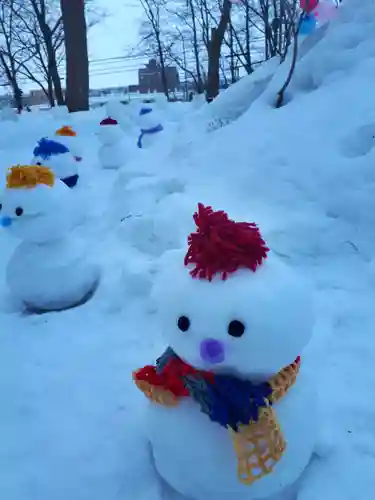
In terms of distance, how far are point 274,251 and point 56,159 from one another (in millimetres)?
3207

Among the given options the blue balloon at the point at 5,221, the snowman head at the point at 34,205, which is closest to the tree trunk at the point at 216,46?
the snowman head at the point at 34,205

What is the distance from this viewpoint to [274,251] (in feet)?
9.38

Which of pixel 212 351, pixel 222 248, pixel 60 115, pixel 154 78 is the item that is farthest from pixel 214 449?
pixel 154 78

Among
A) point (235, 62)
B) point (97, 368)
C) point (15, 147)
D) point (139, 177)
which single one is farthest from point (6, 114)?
point (235, 62)

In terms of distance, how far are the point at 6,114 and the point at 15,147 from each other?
6.99 feet

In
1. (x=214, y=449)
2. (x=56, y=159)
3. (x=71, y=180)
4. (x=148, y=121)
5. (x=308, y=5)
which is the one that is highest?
(x=308, y=5)

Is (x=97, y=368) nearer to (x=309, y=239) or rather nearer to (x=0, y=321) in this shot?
(x=0, y=321)

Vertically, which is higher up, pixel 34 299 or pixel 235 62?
pixel 235 62

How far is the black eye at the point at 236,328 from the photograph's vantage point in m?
1.17

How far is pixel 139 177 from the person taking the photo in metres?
4.93

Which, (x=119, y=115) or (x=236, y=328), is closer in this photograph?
(x=236, y=328)

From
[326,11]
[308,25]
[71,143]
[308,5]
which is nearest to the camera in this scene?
[308,5]

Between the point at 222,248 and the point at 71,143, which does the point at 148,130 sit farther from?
the point at 222,248

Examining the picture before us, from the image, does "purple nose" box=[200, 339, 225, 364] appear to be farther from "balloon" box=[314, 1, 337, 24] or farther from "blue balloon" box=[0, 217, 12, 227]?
"balloon" box=[314, 1, 337, 24]
